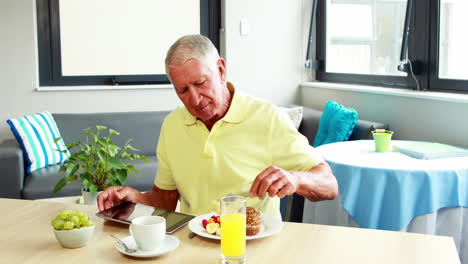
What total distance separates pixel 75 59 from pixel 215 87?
9.99 feet

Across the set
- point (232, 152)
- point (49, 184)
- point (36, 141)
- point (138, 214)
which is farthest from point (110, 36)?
point (138, 214)

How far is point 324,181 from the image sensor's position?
152 centimetres

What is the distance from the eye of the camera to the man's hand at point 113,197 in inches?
60.5

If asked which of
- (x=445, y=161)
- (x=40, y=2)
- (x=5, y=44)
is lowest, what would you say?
(x=445, y=161)

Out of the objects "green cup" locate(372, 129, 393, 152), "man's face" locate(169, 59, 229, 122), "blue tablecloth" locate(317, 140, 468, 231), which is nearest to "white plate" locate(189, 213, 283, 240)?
"man's face" locate(169, 59, 229, 122)

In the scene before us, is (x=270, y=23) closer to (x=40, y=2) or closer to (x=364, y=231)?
(x=40, y=2)

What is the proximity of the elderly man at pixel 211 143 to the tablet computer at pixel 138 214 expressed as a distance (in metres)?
0.06

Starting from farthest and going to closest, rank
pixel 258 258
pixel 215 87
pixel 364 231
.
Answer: pixel 215 87 < pixel 364 231 < pixel 258 258

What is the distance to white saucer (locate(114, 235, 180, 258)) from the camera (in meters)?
1.17

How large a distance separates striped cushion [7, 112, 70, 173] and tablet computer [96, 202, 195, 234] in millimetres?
2188

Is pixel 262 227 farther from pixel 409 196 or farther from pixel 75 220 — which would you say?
pixel 409 196

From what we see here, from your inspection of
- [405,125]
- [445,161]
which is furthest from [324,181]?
[405,125]

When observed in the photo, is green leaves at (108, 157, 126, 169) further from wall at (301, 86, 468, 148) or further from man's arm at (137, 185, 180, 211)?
wall at (301, 86, 468, 148)

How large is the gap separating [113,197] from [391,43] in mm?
2737
